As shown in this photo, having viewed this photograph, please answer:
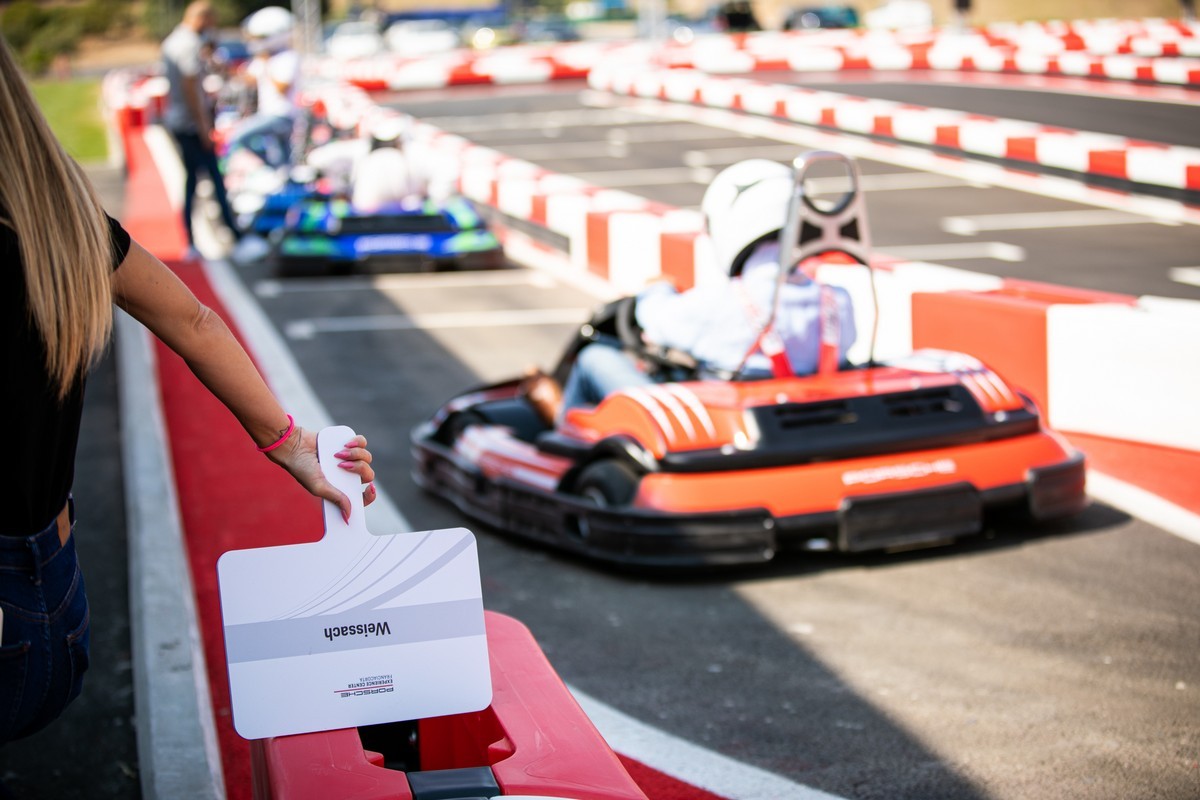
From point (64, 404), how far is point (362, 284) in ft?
29.8

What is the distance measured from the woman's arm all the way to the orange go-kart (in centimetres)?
229

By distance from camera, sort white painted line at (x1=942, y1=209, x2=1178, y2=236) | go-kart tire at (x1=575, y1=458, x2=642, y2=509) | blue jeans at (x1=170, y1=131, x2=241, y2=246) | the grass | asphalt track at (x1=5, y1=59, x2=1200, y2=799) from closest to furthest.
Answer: asphalt track at (x1=5, y1=59, x2=1200, y2=799) → go-kart tire at (x1=575, y1=458, x2=642, y2=509) → blue jeans at (x1=170, y1=131, x2=241, y2=246) → white painted line at (x1=942, y1=209, x2=1178, y2=236) → the grass

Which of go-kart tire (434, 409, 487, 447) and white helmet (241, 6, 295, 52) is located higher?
white helmet (241, 6, 295, 52)

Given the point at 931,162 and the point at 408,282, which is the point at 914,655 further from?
the point at 931,162

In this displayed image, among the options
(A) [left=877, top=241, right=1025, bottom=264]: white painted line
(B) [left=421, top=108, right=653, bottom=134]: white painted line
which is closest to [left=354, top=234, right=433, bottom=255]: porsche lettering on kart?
(A) [left=877, top=241, right=1025, bottom=264]: white painted line

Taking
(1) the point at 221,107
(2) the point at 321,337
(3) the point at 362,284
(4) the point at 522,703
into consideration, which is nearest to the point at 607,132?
(1) the point at 221,107

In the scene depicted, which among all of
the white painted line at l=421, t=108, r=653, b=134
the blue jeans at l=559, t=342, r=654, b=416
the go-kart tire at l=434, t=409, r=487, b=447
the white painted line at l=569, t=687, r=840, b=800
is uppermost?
the blue jeans at l=559, t=342, r=654, b=416

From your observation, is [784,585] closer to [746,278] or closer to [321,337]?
[746,278]

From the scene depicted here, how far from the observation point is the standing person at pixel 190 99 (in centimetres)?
1133

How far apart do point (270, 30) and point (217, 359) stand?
12.7m

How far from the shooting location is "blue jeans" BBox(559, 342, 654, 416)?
17.3ft

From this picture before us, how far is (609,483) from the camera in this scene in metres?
4.79

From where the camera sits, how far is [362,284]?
35.9ft

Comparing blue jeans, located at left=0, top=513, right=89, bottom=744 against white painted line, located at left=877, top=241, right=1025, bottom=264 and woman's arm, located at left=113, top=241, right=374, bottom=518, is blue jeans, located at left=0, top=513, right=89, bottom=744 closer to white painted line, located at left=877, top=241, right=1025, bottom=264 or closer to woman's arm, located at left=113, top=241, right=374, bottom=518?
woman's arm, located at left=113, top=241, right=374, bottom=518
